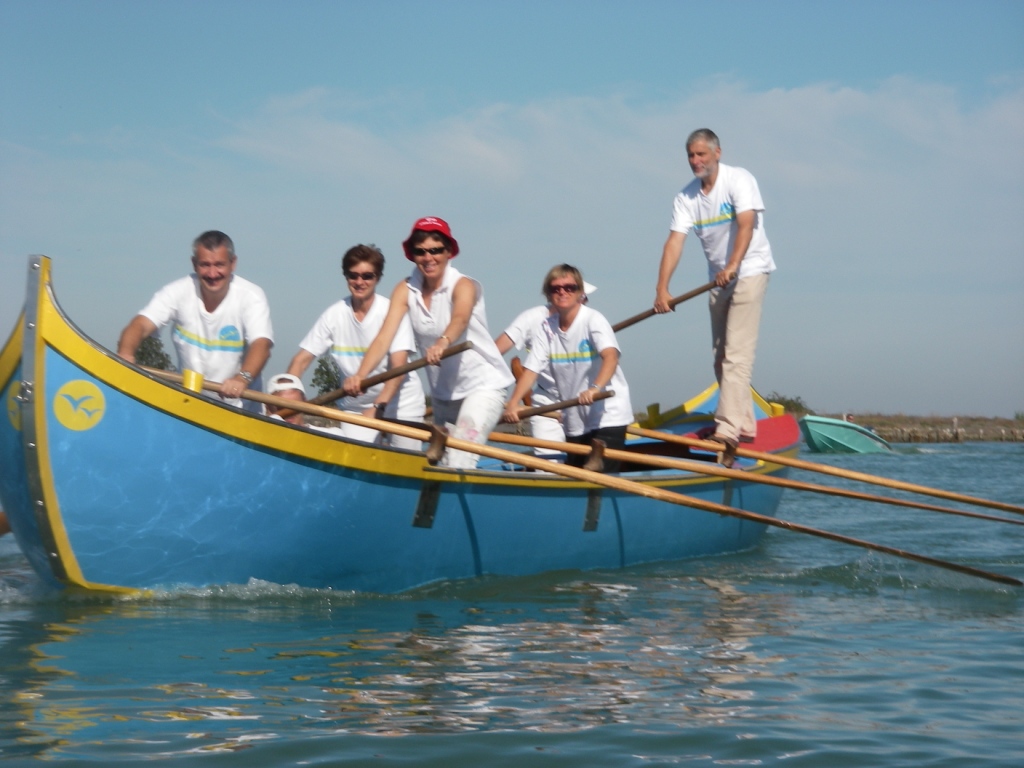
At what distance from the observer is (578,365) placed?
24.1 ft

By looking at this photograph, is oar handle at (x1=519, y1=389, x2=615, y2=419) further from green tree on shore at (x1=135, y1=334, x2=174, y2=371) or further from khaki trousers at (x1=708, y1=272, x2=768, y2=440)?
green tree on shore at (x1=135, y1=334, x2=174, y2=371)

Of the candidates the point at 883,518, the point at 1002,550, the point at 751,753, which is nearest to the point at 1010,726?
the point at 751,753

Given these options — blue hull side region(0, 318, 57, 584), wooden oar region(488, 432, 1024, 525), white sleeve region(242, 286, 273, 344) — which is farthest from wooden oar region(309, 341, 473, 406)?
blue hull side region(0, 318, 57, 584)

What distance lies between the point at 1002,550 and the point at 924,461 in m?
13.6

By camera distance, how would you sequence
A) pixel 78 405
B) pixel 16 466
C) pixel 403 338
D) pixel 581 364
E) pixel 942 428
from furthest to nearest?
pixel 942 428, pixel 581 364, pixel 403 338, pixel 16 466, pixel 78 405

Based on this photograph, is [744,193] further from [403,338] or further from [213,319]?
[213,319]

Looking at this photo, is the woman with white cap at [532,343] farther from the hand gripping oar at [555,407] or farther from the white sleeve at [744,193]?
the white sleeve at [744,193]

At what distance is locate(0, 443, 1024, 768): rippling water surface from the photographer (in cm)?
333

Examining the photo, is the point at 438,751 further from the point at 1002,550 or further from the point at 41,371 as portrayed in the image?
the point at 1002,550

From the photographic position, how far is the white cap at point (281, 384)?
6.18 metres

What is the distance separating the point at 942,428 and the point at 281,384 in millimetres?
33721

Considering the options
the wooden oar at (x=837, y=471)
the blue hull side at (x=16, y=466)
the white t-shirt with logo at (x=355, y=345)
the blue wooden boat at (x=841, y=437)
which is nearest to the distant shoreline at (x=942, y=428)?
the blue wooden boat at (x=841, y=437)

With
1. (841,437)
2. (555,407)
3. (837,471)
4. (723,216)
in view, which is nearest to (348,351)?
(555,407)

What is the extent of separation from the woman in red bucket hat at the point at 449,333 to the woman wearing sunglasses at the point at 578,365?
1.02 meters
